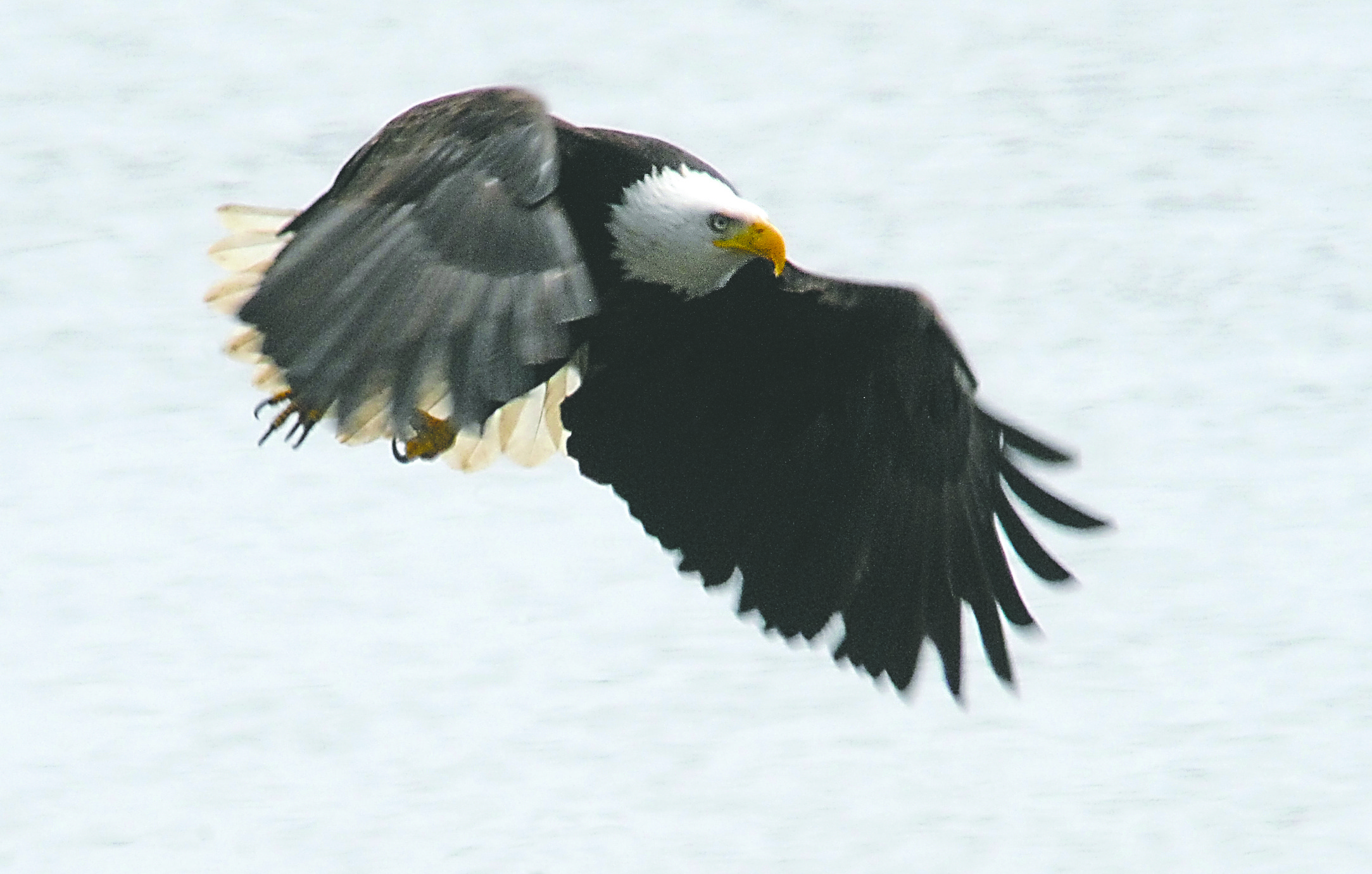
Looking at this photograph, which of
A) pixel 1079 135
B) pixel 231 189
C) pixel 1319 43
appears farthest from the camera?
pixel 1319 43

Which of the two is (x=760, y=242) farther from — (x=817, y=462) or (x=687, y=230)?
(x=817, y=462)

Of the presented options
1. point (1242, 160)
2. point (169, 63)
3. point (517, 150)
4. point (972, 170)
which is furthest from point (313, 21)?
point (517, 150)

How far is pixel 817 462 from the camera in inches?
197

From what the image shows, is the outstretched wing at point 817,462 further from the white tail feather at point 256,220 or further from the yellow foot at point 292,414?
the white tail feather at point 256,220

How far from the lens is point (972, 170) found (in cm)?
737

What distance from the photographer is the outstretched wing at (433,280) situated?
4020 mm

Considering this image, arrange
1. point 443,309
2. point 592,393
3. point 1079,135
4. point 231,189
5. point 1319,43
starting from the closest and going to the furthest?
point 443,309, point 592,393, point 231,189, point 1079,135, point 1319,43

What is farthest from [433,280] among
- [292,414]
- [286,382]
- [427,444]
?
[427,444]

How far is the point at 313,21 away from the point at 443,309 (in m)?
4.42

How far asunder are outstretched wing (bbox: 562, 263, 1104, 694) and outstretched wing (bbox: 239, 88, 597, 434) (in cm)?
60

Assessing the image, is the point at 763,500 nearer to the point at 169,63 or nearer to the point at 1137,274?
the point at 1137,274

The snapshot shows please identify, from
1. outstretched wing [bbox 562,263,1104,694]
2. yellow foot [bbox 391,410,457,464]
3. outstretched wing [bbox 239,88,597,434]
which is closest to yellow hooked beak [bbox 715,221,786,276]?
outstretched wing [bbox 562,263,1104,694]

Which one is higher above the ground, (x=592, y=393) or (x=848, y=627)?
(x=592, y=393)

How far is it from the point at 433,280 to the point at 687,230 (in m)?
0.67
